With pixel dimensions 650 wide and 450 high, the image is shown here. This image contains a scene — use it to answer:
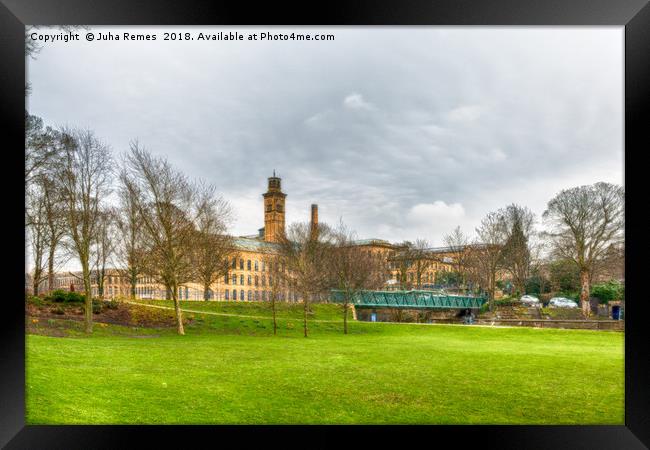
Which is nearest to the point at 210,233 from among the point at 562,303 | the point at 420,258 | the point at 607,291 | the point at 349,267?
the point at 349,267

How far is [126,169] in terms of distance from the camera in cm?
1128

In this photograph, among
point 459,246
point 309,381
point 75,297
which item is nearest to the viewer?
point 309,381

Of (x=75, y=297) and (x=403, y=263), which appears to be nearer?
(x=75, y=297)

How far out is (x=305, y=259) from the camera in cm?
1382

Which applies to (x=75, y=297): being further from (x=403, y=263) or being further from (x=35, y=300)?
(x=403, y=263)

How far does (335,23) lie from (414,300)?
15748mm

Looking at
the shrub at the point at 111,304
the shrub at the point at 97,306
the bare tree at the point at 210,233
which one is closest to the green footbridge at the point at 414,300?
the bare tree at the point at 210,233

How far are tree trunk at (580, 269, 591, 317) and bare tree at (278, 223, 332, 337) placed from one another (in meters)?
7.60

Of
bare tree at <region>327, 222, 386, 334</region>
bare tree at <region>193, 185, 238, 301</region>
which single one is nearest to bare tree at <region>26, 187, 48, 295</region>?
bare tree at <region>193, 185, 238, 301</region>

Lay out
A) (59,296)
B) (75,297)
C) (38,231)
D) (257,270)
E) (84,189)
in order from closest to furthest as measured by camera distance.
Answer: (38,231) → (84,189) → (59,296) → (75,297) → (257,270)

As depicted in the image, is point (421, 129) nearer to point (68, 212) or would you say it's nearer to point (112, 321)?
point (68, 212)

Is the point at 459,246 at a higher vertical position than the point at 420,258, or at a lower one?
higher

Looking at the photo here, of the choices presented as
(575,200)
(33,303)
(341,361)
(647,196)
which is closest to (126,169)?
(33,303)

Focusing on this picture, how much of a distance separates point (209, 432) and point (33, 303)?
8779 mm
